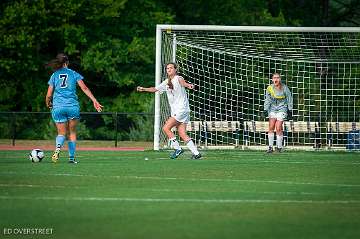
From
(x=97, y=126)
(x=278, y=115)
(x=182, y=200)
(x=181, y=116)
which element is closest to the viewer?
(x=182, y=200)

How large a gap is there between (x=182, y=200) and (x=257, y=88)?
1984 centimetres

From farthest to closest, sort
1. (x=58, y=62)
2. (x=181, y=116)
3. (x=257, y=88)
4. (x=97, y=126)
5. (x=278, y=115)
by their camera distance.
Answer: (x=97, y=126), (x=257, y=88), (x=278, y=115), (x=181, y=116), (x=58, y=62)

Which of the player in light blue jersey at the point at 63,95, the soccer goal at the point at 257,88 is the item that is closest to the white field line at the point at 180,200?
the player in light blue jersey at the point at 63,95

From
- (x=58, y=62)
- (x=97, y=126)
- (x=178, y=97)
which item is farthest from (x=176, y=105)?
(x=97, y=126)

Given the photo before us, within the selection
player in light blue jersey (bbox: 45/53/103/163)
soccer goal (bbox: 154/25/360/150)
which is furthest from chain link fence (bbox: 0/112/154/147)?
player in light blue jersey (bbox: 45/53/103/163)

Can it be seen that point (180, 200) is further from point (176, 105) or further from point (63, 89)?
point (176, 105)

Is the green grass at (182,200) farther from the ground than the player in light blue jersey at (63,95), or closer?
closer

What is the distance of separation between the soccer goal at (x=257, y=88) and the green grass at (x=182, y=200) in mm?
10942

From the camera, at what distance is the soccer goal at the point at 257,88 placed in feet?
104

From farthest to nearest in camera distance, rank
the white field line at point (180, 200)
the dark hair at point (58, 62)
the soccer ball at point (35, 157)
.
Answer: the soccer ball at point (35, 157) < the dark hair at point (58, 62) < the white field line at point (180, 200)

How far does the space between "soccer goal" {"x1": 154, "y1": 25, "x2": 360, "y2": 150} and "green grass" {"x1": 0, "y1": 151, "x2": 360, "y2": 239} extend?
431 inches

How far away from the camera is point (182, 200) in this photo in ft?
43.6

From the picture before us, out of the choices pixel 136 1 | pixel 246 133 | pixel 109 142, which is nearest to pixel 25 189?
pixel 246 133

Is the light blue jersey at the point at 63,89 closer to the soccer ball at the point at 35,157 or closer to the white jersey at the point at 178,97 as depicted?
the soccer ball at the point at 35,157
